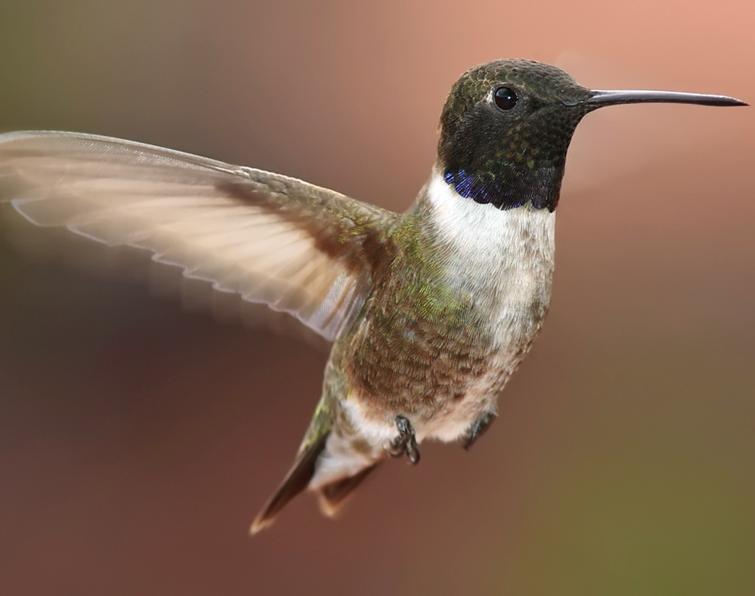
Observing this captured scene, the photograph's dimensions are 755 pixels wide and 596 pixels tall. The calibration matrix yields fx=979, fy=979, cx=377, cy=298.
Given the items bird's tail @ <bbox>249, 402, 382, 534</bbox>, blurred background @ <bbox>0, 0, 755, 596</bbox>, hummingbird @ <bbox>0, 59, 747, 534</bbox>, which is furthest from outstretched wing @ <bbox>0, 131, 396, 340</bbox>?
blurred background @ <bbox>0, 0, 755, 596</bbox>

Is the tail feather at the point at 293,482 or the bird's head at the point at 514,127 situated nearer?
the bird's head at the point at 514,127

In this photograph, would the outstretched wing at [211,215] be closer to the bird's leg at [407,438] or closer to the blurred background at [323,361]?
the bird's leg at [407,438]

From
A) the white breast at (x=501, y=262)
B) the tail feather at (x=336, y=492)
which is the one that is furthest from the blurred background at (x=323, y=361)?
the white breast at (x=501, y=262)

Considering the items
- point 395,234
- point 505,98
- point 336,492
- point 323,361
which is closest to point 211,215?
point 395,234

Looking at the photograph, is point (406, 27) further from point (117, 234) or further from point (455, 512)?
point (117, 234)

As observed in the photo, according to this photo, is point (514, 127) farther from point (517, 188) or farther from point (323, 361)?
point (323, 361)

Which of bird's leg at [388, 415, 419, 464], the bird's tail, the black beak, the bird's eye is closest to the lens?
the black beak

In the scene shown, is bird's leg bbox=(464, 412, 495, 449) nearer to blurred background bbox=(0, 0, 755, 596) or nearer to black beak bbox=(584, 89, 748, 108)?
black beak bbox=(584, 89, 748, 108)
